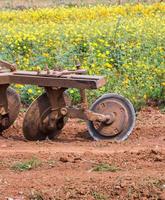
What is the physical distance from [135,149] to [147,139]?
27.1 inches

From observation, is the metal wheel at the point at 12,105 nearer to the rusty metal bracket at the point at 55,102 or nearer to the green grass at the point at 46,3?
the rusty metal bracket at the point at 55,102

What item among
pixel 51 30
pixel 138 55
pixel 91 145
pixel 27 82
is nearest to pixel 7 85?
pixel 27 82

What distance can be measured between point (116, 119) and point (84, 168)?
1.51m

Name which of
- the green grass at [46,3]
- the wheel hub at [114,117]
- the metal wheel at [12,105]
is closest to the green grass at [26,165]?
the wheel hub at [114,117]

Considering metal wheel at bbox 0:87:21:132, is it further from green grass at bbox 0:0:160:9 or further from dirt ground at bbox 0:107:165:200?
green grass at bbox 0:0:160:9

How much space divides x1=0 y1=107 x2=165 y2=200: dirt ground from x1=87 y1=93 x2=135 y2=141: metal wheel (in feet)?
0.45

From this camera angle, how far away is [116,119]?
23.9ft

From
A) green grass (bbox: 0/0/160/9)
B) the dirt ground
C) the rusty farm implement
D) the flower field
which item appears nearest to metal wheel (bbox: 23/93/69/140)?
the rusty farm implement

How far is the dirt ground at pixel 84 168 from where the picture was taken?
522cm

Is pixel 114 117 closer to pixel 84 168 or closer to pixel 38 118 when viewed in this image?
pixel 38 118

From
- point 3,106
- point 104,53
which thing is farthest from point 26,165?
point 104,53

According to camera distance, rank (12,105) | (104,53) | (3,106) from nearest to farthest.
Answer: (3,106) → (12,105) → (104,53)

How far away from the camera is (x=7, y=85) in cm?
746

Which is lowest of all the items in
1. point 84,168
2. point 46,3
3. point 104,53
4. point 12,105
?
point 46,3
